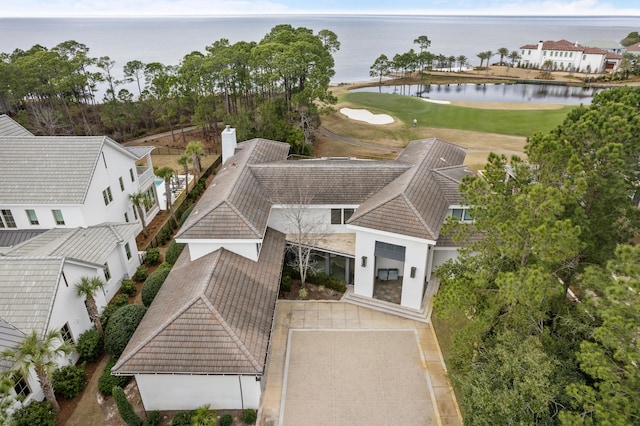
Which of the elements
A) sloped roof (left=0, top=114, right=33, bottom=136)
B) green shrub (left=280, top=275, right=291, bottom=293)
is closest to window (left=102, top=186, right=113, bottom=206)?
sloped roof (left=0, top=114, right=33, bottom=136)

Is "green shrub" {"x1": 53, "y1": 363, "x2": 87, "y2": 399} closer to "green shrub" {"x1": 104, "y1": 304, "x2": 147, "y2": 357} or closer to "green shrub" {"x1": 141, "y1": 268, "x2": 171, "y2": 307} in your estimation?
"green shrub" {"x1": 104, "y1": 304, "x2": 147, "y2": 357}

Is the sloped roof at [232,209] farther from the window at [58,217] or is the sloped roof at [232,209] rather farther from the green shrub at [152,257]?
the window at [58,217]

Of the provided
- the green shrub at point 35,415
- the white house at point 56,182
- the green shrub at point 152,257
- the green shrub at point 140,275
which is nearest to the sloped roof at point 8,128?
the white house at point 56,182

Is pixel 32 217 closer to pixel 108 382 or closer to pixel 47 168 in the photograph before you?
pixel 47 168

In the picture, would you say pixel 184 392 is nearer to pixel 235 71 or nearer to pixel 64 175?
pixel 64 175

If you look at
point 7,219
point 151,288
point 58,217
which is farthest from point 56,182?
point 151,288

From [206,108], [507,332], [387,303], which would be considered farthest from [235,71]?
[507,332]
